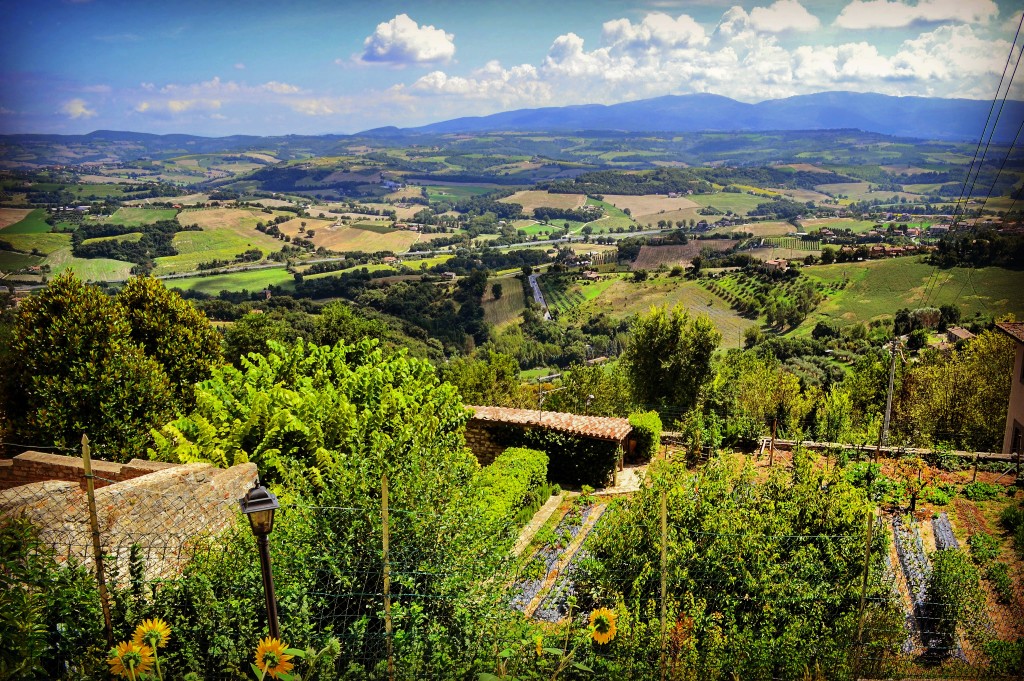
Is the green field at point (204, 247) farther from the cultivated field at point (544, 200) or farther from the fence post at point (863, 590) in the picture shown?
the cultivated field at point (544, 200)

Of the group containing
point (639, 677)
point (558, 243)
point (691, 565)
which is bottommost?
point (558, 243)

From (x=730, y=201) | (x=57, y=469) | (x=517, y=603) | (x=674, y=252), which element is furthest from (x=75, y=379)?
(x=730, y=201)

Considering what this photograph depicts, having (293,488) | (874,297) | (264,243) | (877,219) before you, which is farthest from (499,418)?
(877,219)

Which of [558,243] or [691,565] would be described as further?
[558,243]

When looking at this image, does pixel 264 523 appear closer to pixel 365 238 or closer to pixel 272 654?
pixel 272 654

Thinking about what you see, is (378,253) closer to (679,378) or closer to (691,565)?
(679,378)
